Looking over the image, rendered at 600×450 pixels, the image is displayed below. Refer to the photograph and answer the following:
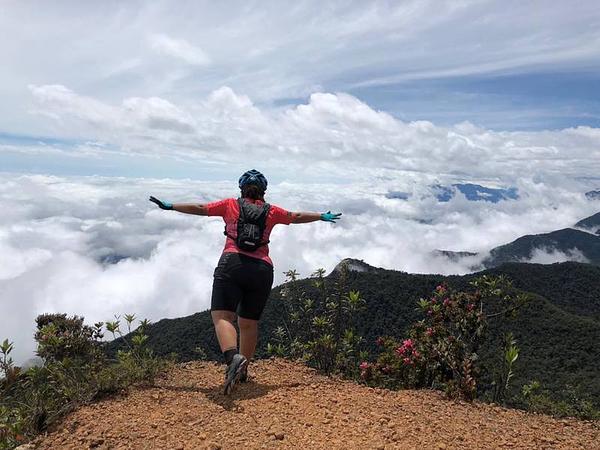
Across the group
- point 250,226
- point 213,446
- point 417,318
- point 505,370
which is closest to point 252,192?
point 250,226

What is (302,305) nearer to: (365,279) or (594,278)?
(365,279)

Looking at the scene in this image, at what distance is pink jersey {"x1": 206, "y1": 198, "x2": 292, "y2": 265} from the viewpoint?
486 cm

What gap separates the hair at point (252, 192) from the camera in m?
5.11

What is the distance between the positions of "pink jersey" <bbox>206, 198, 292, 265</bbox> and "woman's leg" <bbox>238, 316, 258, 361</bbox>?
2.16ft

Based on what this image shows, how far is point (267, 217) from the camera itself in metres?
4.92

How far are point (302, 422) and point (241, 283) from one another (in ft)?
4.68

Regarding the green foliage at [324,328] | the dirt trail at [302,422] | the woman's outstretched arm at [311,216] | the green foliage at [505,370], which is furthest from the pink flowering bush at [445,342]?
the woman's outstretched arm at [311,216]

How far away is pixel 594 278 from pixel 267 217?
109304 millimetres

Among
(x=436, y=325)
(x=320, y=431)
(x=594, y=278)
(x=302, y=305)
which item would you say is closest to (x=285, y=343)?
(x=302, y=305)

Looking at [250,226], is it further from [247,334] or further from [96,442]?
[96,442]

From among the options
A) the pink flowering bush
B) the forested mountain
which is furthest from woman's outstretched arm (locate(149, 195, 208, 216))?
the forested mountain

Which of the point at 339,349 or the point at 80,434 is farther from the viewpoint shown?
the point at 339,349

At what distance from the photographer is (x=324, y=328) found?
6.38 metres

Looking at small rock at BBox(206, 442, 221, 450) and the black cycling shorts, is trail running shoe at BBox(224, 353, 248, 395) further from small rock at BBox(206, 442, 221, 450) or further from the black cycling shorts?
small rock at BBox(206, 442, 221, 450)
